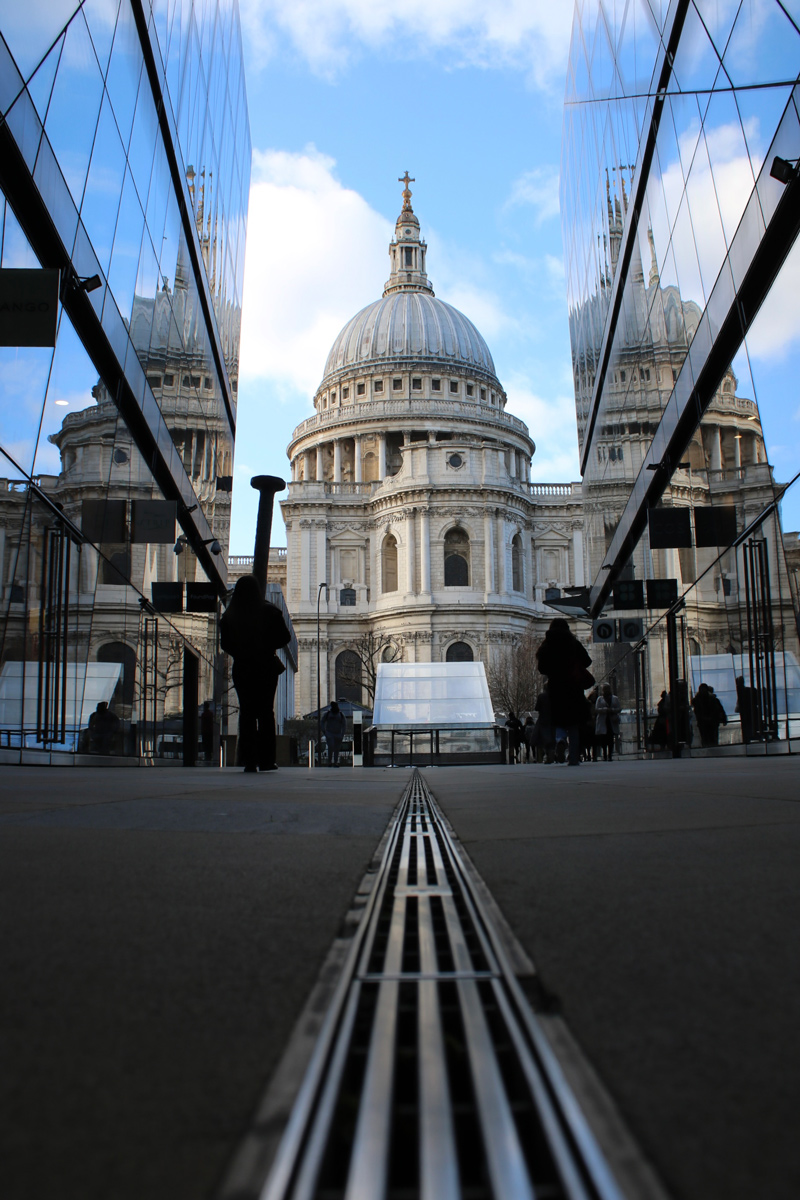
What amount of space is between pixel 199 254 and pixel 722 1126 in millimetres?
20200

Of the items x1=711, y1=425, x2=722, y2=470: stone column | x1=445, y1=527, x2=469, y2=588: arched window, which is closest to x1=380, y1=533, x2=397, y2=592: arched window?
x1=445, y1=527, x2=469, y2=588: arched window

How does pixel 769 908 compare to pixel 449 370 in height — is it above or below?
below

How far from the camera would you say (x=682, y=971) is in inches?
59.1

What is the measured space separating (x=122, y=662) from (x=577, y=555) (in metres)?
60.9

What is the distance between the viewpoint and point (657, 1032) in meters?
1.20

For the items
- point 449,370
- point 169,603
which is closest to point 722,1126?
point 169,603

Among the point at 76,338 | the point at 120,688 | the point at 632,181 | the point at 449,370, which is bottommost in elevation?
the point at 120,688

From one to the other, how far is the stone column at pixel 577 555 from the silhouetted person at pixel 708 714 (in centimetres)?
5889

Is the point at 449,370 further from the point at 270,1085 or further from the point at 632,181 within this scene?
the point at 270,1085

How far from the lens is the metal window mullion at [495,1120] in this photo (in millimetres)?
798

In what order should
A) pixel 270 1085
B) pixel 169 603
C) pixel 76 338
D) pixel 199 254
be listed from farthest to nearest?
pixel 199 254 < pixel 169 603 < pixel 76 338 < pixel 270 1085

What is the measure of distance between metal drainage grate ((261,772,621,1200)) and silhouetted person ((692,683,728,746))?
1243 centimetres

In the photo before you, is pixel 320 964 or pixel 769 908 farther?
pixel 769 908

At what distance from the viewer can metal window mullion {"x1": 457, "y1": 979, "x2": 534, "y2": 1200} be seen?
80 centimetres
